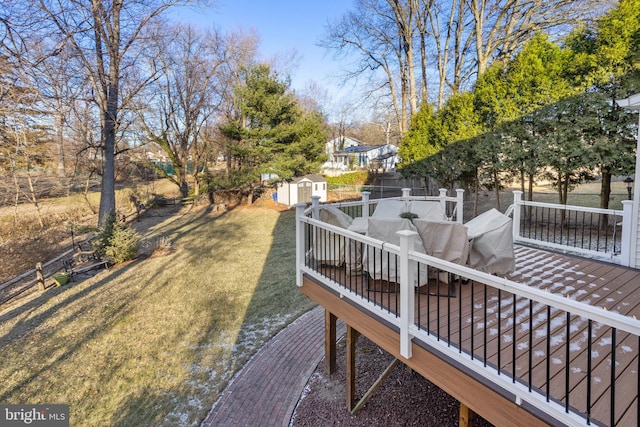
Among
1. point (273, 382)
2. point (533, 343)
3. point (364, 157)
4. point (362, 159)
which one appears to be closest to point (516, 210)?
point (533, 343)

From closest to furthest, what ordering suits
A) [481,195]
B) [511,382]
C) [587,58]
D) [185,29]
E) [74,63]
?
[511,382]
[74,63]
[587,58]
[481,195]
[185,29]

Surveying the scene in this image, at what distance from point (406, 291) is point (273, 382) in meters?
3.04

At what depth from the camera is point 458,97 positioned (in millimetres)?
12367

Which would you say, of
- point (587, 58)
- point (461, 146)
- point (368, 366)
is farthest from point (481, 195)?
point (368, 366)

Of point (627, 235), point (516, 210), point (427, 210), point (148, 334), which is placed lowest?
point (148, 334)

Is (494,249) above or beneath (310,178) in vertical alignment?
beneath

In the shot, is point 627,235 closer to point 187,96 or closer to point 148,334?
point 148,334

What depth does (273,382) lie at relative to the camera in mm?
4844

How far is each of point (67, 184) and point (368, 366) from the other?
45.2ft

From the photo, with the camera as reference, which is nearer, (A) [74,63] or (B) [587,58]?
(A) [74,63]

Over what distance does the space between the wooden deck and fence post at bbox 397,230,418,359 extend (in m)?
0.09

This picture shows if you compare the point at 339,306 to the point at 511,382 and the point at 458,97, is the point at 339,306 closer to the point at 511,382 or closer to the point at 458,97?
the point at 511,382

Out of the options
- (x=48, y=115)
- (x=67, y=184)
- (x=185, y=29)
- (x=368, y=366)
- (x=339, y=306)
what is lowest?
(x=368, y=366)

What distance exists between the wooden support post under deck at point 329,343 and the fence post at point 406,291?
1.97 meters
